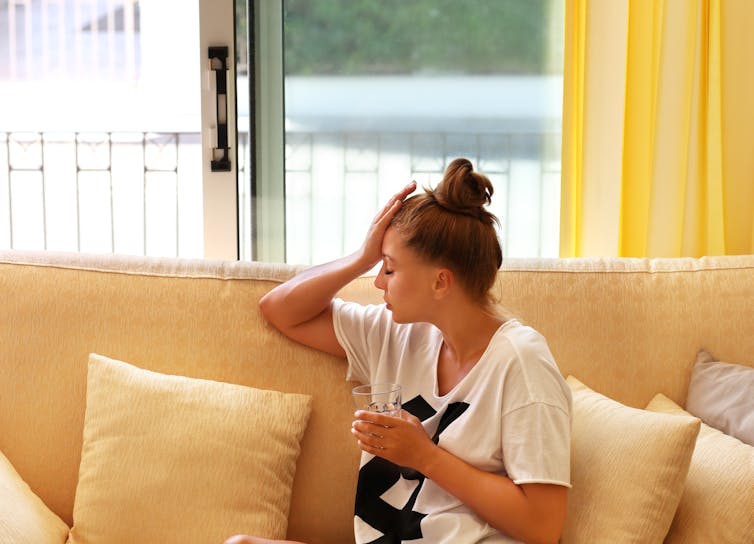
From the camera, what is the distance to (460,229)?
5.21 ft

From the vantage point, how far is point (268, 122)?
261 centimetres

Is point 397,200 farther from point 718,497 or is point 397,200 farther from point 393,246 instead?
point 718,497

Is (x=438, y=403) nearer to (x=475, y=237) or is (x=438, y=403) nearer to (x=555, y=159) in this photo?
(x=475, y=237)

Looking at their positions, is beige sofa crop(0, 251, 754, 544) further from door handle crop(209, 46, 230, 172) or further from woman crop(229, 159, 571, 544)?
door handle crop(209, 46, 230, 172)

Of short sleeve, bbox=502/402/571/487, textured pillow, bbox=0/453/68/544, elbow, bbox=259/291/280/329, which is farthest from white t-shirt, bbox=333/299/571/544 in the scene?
textured pillow, bbox=0/453/68/544

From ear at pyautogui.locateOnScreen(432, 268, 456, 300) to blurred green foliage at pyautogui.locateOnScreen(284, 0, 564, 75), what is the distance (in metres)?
1.11

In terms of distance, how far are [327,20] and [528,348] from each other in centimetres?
138

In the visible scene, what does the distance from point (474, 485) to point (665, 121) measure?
1294 millimetres

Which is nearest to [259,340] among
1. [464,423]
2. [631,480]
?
[464,423]

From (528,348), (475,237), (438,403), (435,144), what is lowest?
(438,403)

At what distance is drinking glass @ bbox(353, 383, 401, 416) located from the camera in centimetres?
146

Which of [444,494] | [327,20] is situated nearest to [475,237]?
[444,494]

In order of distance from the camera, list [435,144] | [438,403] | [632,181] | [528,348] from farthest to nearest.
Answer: [435,144]
[632,181]
[438,403]
[528,348]

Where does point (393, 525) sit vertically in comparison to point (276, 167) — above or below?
below
